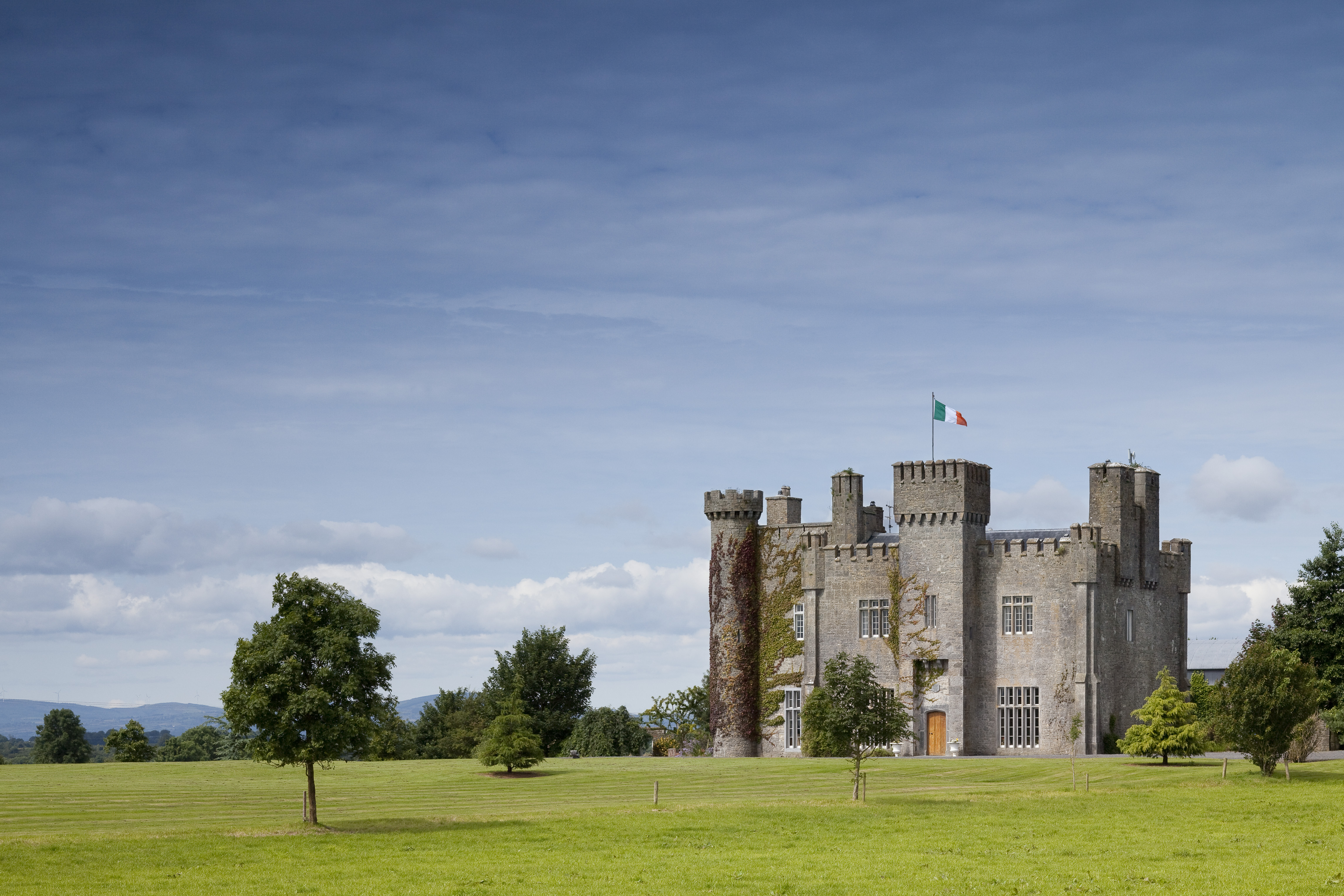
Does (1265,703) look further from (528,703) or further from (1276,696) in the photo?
(528,703)

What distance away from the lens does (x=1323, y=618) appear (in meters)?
60.9

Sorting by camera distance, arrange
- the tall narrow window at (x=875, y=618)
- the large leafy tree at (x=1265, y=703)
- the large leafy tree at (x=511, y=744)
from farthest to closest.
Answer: the tall narrow window at (x=875, y=618)
the large leafy tree at (x=511, y=744)
the large leafy tree at (x=1265, y=703)

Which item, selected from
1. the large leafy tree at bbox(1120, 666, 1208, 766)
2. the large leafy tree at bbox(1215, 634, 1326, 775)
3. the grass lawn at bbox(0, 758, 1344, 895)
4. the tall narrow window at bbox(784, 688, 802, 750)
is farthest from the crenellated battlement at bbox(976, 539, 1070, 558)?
the large leafy tree at bbox(1215, 634, 1326, 775)

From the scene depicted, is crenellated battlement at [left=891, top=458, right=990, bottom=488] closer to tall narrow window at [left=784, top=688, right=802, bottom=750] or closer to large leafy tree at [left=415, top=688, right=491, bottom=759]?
tall narrow window at [left=784, top=688, right=802, bottom=750]

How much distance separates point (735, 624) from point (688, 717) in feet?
31.1

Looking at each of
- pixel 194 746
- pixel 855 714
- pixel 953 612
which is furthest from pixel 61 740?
pixel 855 714

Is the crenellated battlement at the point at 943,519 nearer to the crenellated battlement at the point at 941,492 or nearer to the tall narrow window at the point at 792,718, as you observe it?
the crenellated battlement at the point at 941,492

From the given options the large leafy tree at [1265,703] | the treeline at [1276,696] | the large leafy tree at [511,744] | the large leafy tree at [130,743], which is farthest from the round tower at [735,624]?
the large leafy tree at [130,743]

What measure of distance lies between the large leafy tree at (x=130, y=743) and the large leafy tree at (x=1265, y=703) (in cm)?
5595

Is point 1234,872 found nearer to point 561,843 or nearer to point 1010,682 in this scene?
point 561,843

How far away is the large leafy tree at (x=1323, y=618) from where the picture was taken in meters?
60.2

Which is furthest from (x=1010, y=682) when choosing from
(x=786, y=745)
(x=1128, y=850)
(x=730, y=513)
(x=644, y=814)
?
(x=1128, y=850)

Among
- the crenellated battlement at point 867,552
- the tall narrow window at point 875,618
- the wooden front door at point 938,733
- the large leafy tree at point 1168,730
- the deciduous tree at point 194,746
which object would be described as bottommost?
the deciduous tree at point 194,746

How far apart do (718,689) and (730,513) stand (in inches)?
333
